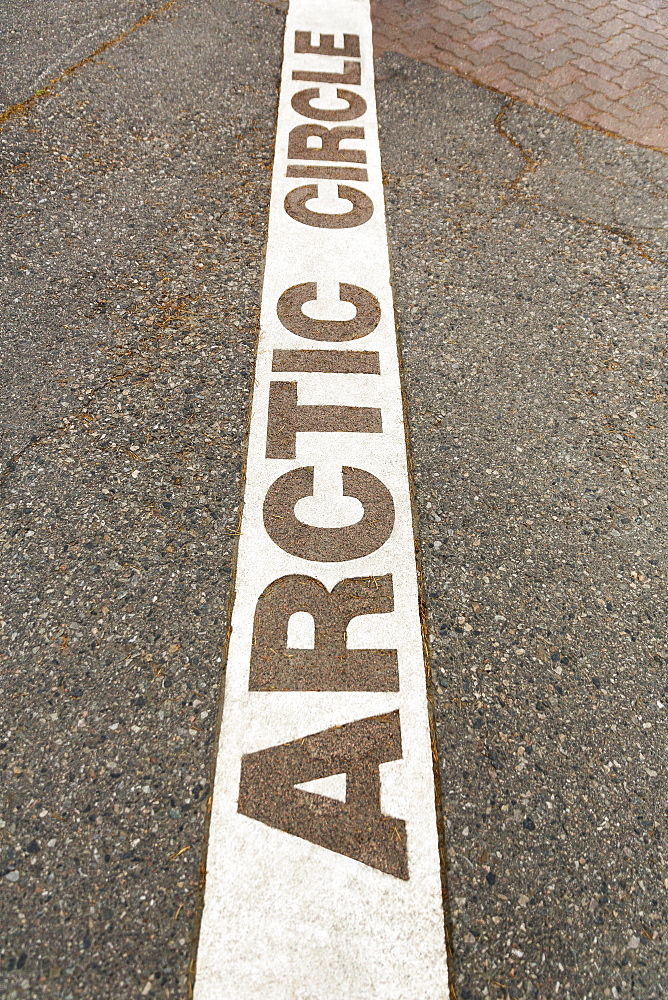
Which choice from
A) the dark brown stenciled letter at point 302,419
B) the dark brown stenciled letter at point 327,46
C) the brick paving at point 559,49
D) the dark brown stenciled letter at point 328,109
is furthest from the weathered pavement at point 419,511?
the dark brown stenciled letter at point 327,46

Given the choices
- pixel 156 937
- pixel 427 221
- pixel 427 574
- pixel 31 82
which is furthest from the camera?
pixel 31 82

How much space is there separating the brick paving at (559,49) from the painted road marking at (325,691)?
8.26 ft

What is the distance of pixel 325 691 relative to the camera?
2.40m

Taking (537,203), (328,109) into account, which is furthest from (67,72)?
(537,203)

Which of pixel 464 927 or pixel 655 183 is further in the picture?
pixel 655 183

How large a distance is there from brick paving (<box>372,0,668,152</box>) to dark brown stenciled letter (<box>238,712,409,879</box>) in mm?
4617

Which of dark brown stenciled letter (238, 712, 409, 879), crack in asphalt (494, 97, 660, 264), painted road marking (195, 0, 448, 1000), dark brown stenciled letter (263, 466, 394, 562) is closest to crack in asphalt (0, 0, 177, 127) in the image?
painted road marking (195, 0, 448, 1000)

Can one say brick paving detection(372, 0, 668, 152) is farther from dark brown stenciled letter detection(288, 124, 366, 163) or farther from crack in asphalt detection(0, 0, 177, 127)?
crack in asphalt detection(0, 0, 177, 127)

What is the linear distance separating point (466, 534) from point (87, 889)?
5.53 feet

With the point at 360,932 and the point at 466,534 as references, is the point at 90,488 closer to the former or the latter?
the point at 466,534

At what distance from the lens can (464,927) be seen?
1970 millimetres

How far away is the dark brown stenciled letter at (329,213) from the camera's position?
4.30 m

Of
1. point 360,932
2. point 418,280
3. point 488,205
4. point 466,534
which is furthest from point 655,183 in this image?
point 360,932

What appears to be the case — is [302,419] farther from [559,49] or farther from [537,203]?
[559,49]
